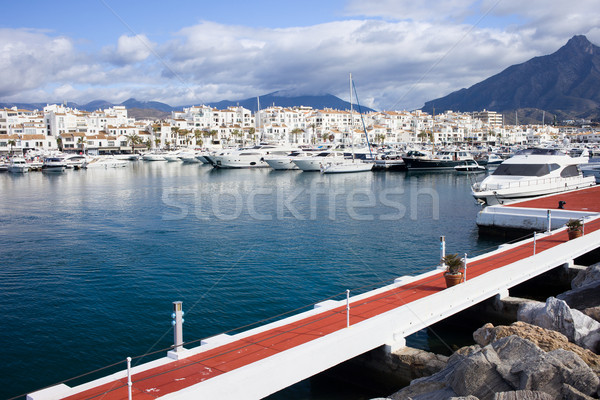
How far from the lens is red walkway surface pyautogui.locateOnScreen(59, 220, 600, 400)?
757 cm

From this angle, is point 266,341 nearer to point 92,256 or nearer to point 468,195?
point 92,256

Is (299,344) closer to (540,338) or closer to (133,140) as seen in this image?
(540,338)

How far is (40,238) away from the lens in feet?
85.3

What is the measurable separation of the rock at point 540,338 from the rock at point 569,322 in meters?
0.97

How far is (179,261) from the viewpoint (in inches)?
826

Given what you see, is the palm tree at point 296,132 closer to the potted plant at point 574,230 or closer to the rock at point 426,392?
the potted plant at point 574,230

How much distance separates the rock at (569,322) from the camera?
1002 centimetres

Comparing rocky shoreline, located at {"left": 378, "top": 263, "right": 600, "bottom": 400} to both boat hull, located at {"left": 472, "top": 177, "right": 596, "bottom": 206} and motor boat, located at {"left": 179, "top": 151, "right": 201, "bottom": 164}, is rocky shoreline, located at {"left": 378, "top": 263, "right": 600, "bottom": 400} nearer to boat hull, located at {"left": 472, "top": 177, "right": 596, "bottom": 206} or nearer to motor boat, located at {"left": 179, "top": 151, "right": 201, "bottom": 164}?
boat hull, located at {"left": 472, "top": 177, "right": 596, "bottom": 206}

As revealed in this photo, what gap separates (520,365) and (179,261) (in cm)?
1557

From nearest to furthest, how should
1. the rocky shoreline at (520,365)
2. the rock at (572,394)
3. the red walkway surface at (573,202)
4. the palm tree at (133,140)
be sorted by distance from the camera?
the rock at (572,394)
the rocky shoreline at (520,365)
the red walkway surface at (573,202)
the palm tree at (133,140)

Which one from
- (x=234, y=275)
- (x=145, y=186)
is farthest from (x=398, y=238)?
(x=145, y=186)

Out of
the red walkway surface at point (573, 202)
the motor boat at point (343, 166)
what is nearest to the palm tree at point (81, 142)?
the motor boat at point (343, 166)

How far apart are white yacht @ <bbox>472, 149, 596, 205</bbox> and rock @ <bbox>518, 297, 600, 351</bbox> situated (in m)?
19.3

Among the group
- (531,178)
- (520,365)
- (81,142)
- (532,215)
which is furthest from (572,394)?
(81,142)
